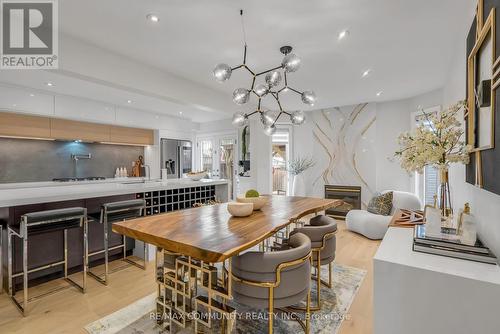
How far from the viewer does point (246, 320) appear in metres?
2.04

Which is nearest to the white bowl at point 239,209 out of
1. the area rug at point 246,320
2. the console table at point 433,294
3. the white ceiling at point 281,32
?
the area rug at point 246,320

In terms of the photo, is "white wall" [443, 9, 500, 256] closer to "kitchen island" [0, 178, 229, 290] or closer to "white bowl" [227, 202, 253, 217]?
"white bowl" [227, 202, 253, 217]

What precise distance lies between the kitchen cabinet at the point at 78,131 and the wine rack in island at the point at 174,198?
2469mm

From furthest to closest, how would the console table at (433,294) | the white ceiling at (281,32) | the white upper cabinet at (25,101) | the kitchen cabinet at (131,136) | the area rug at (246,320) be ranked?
the kitchen cabinet at (131,136) → the white upper cabinet at (25,101) → the white ceiling at (281,32) → the area rug at (246,320) → the console table at (433,294)

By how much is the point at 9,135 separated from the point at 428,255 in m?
5.55

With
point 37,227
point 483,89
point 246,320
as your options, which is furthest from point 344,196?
point 37,227

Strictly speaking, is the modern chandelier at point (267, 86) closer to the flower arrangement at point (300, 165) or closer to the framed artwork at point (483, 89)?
the framed artwork at point (483, 89)

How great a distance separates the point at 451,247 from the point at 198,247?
1.44 meters

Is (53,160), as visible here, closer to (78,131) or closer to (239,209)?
(78,131)

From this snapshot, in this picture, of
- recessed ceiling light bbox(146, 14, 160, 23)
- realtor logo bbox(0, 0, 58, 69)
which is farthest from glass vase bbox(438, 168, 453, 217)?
realtor logo bbox(0, 0, 58, 69)

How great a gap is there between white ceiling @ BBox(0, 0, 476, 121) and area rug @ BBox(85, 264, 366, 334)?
2.61 meters

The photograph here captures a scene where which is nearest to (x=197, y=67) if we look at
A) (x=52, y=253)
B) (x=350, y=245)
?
(x=52, y=253)

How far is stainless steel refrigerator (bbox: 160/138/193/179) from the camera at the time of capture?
19.9 ft

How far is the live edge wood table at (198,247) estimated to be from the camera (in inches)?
53.9
